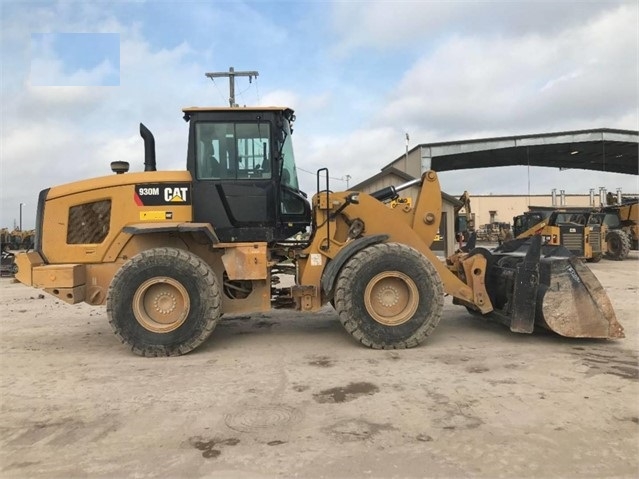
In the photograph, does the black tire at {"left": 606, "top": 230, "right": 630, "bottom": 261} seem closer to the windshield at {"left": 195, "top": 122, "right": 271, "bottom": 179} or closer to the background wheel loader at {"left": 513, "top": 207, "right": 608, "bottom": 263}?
the background wheel loader at {"left": 513, "top": 207, "right": 608, "bottom": 263}

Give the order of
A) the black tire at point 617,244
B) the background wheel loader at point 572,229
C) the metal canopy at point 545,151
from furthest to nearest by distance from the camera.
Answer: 1. the metal canopy at point 545,151
2. the black tire at point 617,244
3. the background wheel loader at point 572,229

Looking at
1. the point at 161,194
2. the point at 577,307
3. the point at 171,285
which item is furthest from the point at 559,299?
the point at 161,194

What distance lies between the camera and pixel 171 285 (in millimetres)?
5914

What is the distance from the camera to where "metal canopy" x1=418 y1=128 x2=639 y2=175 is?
940 inches

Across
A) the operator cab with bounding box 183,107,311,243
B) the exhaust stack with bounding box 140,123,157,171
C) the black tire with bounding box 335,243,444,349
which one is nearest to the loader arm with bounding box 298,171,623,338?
the black tire with bounding box 335,243,444,349

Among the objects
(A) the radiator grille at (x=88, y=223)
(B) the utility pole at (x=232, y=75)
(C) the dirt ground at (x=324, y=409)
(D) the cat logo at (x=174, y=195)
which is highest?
(B) the utility pole at (x=232, y=75)

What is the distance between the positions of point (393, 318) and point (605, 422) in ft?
8.74

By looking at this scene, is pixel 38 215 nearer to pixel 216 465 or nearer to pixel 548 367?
pixel 216 465

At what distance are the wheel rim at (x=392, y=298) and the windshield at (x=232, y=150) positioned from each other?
78.3 inches

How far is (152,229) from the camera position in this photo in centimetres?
590

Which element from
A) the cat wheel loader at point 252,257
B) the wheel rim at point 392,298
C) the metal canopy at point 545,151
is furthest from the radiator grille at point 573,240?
the wheel rim at point 392,298

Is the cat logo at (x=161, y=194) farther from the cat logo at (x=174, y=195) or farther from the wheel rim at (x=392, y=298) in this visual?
the wheel rim at (x=392, y=298)

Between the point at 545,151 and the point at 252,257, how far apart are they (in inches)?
974

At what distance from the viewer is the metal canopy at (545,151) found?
23875 mm
